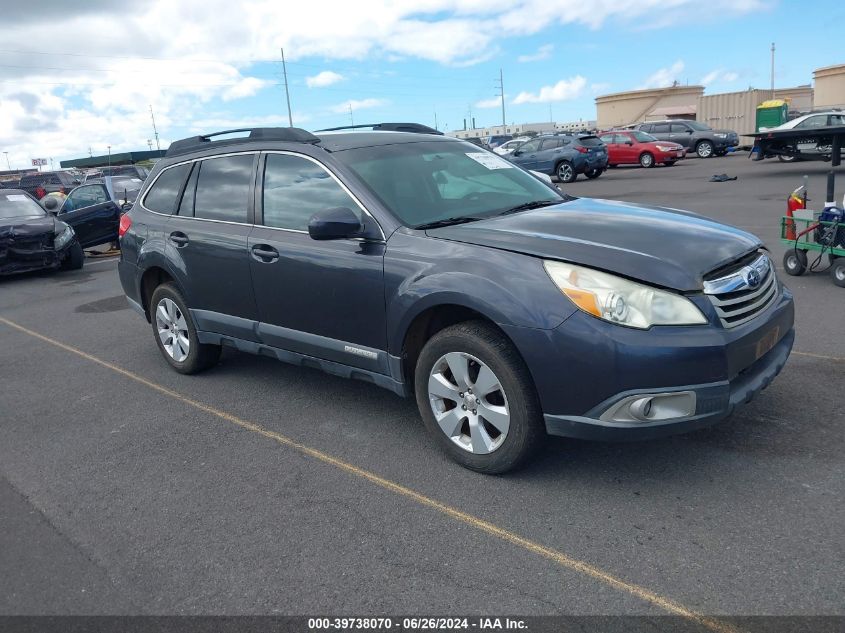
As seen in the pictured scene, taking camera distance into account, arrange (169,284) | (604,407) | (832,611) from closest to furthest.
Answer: (832,611) < (604,407) < (169,284)

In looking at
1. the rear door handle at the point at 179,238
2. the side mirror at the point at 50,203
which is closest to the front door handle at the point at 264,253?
the rear door handle at the point at 179,238

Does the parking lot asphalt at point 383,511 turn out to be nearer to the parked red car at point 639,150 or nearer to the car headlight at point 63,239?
the car headlight at point 63,239

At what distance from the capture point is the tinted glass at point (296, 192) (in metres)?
4.41

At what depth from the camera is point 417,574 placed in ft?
9.80

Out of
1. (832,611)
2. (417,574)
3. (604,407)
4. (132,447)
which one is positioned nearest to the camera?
(832,611)

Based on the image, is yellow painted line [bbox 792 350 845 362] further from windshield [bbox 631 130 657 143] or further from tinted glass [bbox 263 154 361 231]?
windshield [bbox 631 130 657 143]

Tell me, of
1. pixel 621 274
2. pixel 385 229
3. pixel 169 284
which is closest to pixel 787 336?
pixel 621 274

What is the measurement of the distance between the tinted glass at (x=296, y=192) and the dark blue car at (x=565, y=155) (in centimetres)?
2100

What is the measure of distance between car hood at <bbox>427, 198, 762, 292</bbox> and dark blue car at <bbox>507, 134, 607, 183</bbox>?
69.8 ft

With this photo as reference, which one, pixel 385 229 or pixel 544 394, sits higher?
pixel 385 229

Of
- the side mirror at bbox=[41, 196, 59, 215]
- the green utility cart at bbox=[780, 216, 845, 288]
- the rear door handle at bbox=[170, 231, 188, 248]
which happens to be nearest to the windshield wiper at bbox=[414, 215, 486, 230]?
the rear door handle at bbox=[170, 231, 188, 248]

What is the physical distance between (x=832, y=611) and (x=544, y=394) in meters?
1.39

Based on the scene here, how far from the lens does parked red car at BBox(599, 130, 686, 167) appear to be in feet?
93.3

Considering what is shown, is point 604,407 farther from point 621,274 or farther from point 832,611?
point 832,611
